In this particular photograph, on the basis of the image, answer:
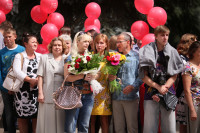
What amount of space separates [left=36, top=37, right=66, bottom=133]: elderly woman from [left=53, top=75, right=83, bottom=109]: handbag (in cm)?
34

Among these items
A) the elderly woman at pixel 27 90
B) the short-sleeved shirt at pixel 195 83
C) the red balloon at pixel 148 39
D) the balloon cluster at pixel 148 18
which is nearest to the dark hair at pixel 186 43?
the short-sleeved shirt at pixel 195 83

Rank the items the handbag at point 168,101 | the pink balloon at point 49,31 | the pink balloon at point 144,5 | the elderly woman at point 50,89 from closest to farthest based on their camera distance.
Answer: the handbag at point 168,101 < the elderly woman at point 50,89 < the pink balloon at point 144,5 < the pink balloon at point 49,31

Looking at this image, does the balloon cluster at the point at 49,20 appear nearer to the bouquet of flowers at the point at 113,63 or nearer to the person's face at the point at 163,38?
the bouquet of flowers at the point at 113,63

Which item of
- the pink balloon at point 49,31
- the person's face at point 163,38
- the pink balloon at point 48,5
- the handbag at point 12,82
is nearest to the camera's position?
the person's face at point 163,38

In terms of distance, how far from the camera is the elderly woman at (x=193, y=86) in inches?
207

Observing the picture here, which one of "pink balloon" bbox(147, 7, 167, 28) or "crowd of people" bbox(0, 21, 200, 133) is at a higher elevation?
"pink balloon" bbox(147, 7, 167, 28)

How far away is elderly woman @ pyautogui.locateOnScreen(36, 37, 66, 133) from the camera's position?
541 cm

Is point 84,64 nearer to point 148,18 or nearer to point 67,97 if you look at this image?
point 67,97

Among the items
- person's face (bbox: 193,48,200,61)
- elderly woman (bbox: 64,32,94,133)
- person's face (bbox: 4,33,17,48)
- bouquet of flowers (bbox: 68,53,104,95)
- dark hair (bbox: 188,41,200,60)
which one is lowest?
elderly woman (bbox: 64,32,94,133)

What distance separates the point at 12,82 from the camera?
19.7ft

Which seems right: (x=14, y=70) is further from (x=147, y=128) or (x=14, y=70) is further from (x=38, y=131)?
(x=147, y=128)

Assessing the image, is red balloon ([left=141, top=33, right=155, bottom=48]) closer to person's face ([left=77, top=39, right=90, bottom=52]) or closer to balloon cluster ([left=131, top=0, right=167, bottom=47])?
balloon cluster ([left=131, top=0, right=167, bottom=47])

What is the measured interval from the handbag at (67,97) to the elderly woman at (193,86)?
1.68 m

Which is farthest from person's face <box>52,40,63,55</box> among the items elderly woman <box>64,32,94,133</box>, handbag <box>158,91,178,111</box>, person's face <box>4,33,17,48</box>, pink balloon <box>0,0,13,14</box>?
pink balloon <box>0,0,13,14</box>
